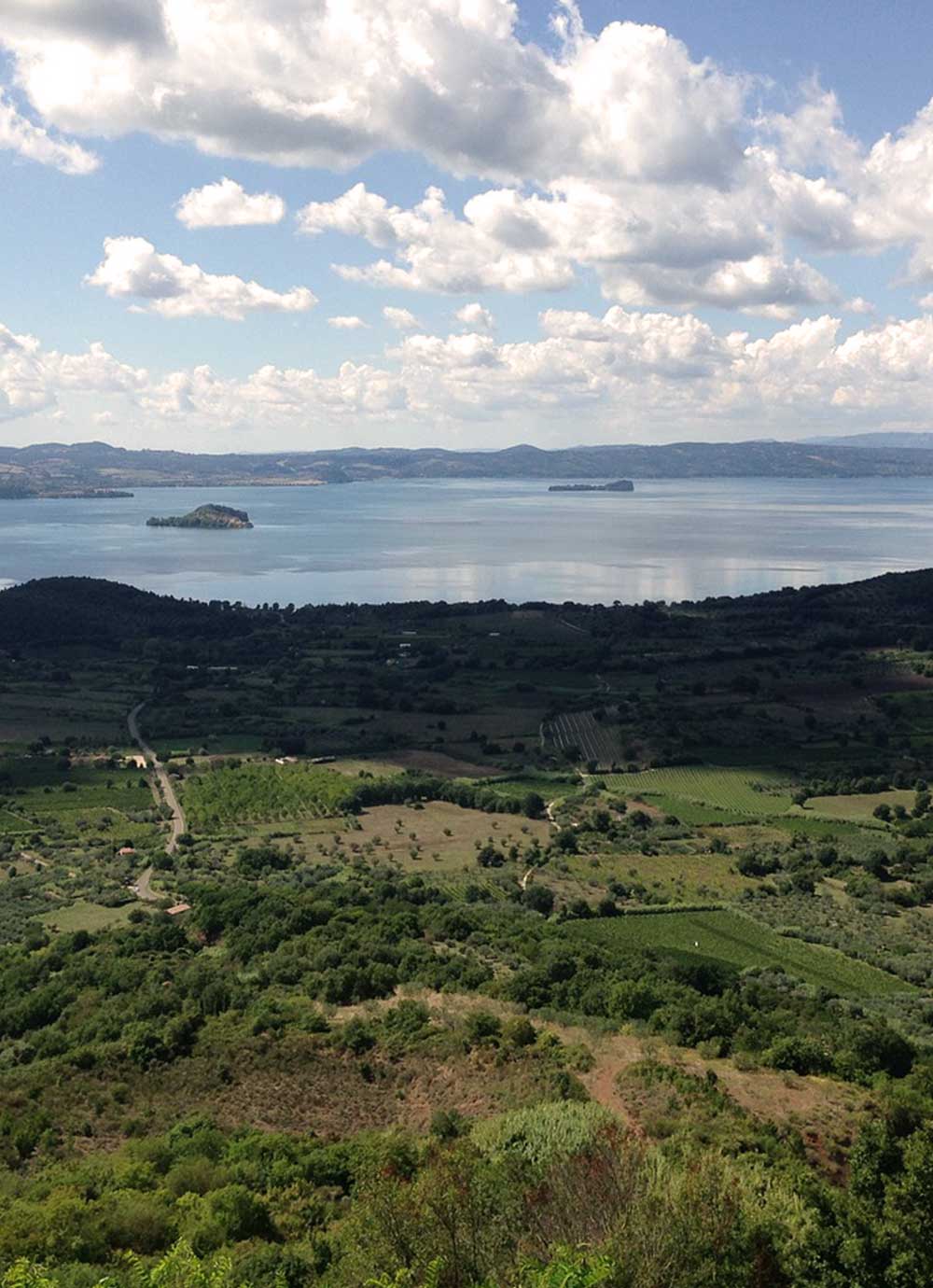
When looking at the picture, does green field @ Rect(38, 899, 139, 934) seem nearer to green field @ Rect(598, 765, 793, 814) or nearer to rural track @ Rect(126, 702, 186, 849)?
rural track @ Rect(126, 702, 186, 849)

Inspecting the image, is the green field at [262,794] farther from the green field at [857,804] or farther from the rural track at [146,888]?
the green field at [857,804]

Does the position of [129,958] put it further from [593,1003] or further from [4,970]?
[593,1003]

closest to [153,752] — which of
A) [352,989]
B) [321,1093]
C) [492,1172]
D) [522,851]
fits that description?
[522,851]

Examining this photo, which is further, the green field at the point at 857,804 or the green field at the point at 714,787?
the green field at the point at 714,787

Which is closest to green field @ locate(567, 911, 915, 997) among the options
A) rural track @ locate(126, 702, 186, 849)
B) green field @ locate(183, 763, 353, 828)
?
rural track @ locate(126, 702, 186, 849)

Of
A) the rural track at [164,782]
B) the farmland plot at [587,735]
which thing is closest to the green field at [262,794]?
the rural track at [164,782]

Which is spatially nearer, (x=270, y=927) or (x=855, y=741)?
(x=270, y=927)

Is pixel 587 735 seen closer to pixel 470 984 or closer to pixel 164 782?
pixel 164 782
